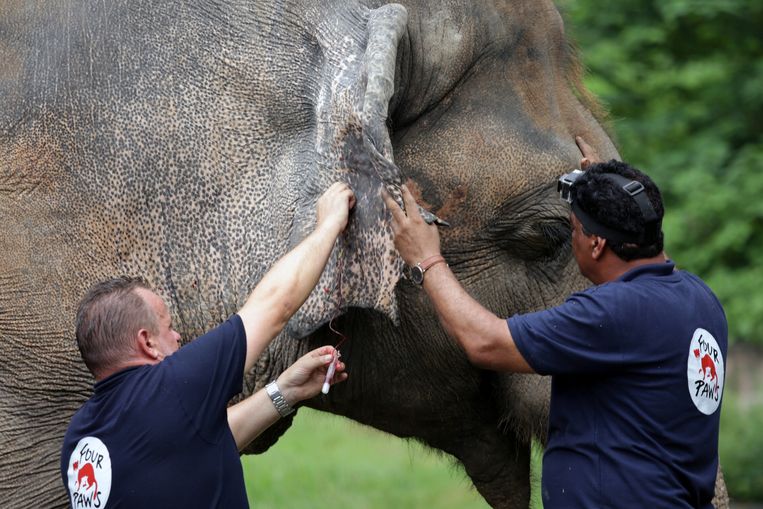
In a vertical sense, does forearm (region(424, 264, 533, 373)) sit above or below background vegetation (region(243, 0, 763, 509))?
above

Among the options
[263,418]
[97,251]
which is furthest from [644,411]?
[97,251]

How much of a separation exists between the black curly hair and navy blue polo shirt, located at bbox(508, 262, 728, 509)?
0.06 m

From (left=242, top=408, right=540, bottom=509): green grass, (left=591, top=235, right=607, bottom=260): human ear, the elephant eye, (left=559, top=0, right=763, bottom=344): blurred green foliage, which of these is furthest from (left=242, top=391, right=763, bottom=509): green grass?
(left=591, top=235, right=607, bottom=260): human ear

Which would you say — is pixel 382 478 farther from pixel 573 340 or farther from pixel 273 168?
pixel 573 340

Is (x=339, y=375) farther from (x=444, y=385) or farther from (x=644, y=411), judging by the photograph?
(x=644, y=411)

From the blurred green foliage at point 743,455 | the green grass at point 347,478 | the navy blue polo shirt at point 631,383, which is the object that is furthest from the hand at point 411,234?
the blurred green foliage at point 743,455

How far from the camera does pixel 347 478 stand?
937 cm

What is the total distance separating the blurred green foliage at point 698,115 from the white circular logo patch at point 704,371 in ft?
16.7

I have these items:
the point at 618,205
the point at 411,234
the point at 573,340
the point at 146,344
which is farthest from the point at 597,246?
the point at 146,344

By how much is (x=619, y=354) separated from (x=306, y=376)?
85 centimetres

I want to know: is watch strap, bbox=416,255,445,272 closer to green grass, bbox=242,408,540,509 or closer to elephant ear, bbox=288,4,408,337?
elephant ear, bbox=288,4,408,337

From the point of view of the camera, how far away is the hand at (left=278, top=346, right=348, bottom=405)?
337 cm

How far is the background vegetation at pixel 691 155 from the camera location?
28.0 feet

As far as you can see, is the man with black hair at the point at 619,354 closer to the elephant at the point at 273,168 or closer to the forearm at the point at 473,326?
the forearm at the point at 473,326
